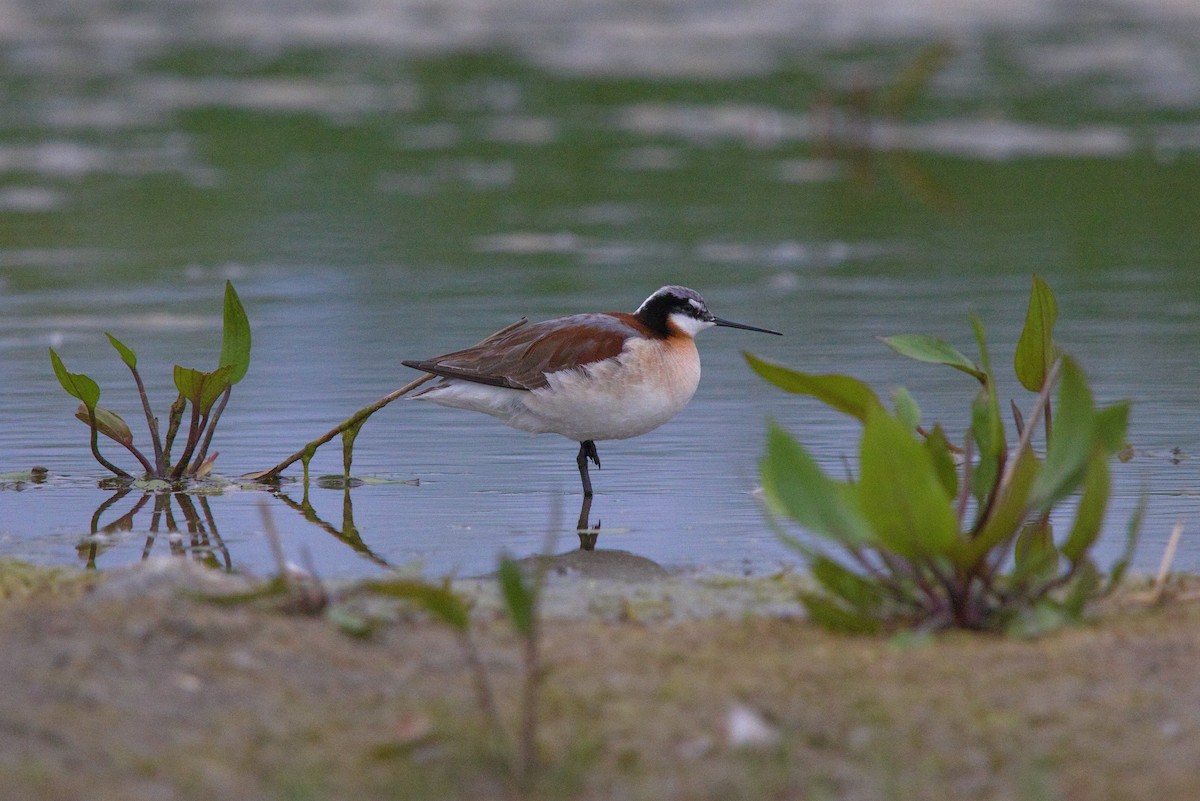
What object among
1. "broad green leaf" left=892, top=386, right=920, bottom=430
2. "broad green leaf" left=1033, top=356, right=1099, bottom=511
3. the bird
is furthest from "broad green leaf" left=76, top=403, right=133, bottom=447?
"broad green leaf" left=1033, top=356, right=1099, bottom=511

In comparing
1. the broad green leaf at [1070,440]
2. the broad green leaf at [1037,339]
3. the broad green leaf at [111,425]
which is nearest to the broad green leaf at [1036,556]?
the broad green leaf at [1070,440]

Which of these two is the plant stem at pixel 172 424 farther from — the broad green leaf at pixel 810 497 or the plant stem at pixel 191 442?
the broad green leaf at pixel 810 497

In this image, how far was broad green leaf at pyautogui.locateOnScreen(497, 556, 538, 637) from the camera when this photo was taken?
3.66m

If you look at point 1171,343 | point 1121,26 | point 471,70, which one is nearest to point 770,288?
point 1171,343

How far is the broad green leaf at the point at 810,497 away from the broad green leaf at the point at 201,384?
8.77 feet

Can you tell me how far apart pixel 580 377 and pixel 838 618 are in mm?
2437

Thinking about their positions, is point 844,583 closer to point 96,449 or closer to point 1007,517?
Answer: point 1007,517

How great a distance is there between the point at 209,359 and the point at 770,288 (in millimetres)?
3874

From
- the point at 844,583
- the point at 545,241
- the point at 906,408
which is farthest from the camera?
the point at 545,241

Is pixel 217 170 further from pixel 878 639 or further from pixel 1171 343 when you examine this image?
pixel 878 639

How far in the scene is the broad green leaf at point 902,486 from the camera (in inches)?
172

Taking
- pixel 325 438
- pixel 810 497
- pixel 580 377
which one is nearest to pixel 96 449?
pixel 325 438

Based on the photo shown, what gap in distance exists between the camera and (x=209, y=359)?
9648 mm

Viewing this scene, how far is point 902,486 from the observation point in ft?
14.4
